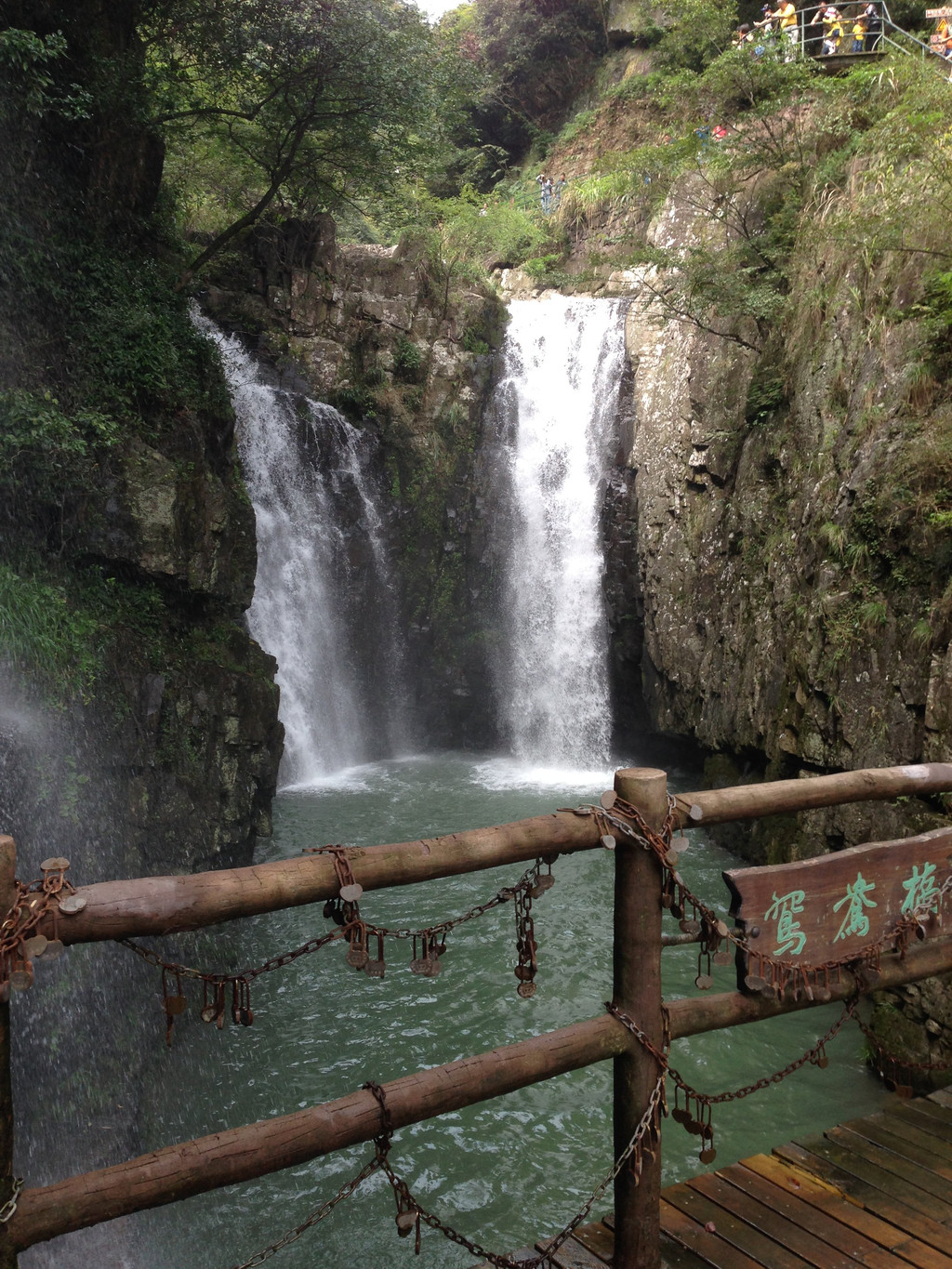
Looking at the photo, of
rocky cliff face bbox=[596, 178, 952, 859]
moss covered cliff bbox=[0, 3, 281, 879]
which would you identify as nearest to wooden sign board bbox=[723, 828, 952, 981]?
rocky cliff face bbox=[596, 178, 952, 859]

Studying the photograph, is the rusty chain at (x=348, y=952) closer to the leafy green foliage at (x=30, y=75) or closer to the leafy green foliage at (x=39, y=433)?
the leafy green foliage at (x=39, y=433)

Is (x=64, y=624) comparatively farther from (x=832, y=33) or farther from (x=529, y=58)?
(x=529, y=58)

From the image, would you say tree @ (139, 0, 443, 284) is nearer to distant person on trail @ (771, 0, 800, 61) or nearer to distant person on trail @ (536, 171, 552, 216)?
distant person on trail @ (771, 0, 800, 61)

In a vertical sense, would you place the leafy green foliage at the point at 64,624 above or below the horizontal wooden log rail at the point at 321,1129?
above

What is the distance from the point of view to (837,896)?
2547mm

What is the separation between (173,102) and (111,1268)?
946cm

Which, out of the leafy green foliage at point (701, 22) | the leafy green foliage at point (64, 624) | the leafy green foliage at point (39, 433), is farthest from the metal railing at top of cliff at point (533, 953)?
the leafy green foliage at point (701, 22)

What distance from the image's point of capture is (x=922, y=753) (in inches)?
208

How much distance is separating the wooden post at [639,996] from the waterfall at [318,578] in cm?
1002

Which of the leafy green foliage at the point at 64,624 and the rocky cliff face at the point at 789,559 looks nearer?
the leafy green foliage at the point at 64,624

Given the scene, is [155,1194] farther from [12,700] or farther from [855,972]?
[12,700]

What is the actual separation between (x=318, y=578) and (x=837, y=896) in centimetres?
1092

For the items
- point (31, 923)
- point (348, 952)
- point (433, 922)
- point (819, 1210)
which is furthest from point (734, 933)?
point (433, 922)

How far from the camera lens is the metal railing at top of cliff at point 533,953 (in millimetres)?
1712
